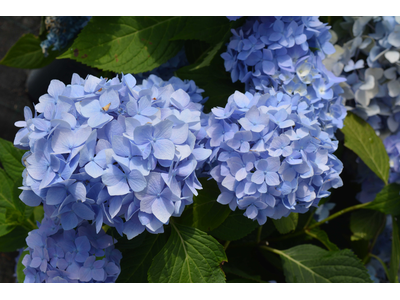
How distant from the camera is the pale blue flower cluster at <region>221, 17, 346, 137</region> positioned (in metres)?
0.59

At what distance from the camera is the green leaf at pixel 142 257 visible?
592mm

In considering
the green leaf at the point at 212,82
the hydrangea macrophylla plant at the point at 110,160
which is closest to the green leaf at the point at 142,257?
the hydrangea macrophylla plant at the point at 110,160

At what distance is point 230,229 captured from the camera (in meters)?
0.61

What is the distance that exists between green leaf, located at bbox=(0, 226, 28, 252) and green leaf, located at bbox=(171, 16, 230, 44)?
0.49m

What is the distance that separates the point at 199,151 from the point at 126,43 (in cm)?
35

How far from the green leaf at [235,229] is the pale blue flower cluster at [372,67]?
1.30 ft

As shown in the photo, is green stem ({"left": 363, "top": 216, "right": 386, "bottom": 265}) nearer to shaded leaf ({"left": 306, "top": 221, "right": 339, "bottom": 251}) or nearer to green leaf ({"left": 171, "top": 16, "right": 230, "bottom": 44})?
shaded leaf ({"left": 306, "top": 221, "right": 339, "bottom": 251})

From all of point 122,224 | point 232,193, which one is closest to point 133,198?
point 122,224

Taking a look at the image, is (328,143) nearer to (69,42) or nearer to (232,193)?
(232,193)

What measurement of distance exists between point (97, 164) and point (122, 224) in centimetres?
9

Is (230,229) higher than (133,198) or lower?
lower

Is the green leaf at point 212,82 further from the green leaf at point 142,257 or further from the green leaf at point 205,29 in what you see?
the green leaf at point 142,257

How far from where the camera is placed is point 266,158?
453 millimetres

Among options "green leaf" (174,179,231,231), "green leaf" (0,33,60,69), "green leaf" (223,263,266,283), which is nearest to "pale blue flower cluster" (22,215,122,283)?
"green leaf" (174,179,231,231)
